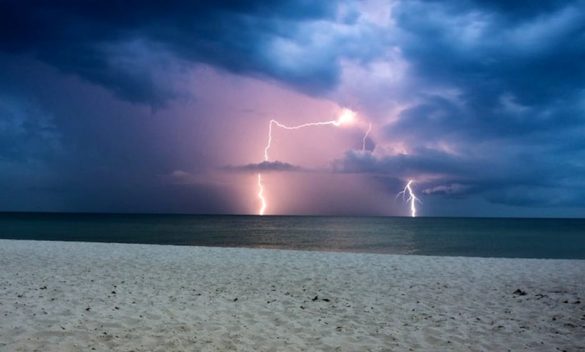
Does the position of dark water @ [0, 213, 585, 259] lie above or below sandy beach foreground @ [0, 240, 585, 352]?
below

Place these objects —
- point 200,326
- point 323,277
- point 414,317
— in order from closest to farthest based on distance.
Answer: point 200,326 < point 414,317 < point 323,277

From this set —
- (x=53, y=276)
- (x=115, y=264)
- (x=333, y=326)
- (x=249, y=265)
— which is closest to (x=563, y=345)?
(x=333, y=326)

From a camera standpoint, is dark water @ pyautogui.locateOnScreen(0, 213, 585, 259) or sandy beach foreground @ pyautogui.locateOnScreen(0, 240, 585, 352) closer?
sandy beach foreground @ pyautogui.locateOnScreen(0, 240, 585, 352)

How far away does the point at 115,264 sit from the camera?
56.2ft

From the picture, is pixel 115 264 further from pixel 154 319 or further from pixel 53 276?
pixel 154 319

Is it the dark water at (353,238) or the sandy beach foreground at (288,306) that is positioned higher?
the sandy beach foreground at (288,306)

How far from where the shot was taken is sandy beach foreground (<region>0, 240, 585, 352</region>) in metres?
7.36

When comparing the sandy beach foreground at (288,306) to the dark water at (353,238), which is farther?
the dark water at (353,238)

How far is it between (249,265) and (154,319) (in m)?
8.69

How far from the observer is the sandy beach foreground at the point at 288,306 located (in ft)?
24.2

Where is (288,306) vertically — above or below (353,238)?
above

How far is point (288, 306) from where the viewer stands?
10.0 meters

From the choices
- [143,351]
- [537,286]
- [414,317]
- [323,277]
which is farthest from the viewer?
[323,277]

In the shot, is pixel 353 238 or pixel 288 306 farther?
pixel 353 238
